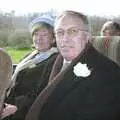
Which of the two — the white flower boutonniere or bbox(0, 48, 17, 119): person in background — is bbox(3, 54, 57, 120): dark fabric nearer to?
the white flower boutonniere

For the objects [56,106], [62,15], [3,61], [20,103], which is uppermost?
[62,15]

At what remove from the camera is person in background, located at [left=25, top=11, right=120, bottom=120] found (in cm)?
189

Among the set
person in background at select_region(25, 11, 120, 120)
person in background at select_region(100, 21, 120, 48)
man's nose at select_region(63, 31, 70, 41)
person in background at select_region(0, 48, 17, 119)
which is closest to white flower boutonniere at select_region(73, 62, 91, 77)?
person in background at select_region(25, 11, 120, 120)

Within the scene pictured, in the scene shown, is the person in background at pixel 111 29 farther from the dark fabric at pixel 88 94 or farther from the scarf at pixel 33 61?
the dark fabric at pixel 88 94

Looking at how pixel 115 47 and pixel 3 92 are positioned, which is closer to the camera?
pixel 3 92

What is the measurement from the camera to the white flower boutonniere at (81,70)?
1938mm

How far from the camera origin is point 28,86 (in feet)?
8.06

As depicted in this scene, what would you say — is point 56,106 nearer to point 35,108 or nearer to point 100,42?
point 35,108

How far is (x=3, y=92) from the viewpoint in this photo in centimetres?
177

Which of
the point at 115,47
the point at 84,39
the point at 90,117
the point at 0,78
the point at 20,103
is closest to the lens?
the point at 0,78

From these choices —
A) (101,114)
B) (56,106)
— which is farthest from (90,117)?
(56,106)

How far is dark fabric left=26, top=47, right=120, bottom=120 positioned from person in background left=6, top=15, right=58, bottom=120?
0.37 m

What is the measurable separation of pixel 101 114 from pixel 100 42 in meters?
0.53

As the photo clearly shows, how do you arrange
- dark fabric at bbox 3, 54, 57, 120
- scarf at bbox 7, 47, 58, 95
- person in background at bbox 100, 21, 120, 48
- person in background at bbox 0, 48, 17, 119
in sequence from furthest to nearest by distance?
person in background at bbox 100, 21, 120, 48 < scarf at bbox 7, 47, 58, 95 < dark fabric at bbox 3, 54, 57, 120 < person in background at bbox 0, 48, 17, 119
